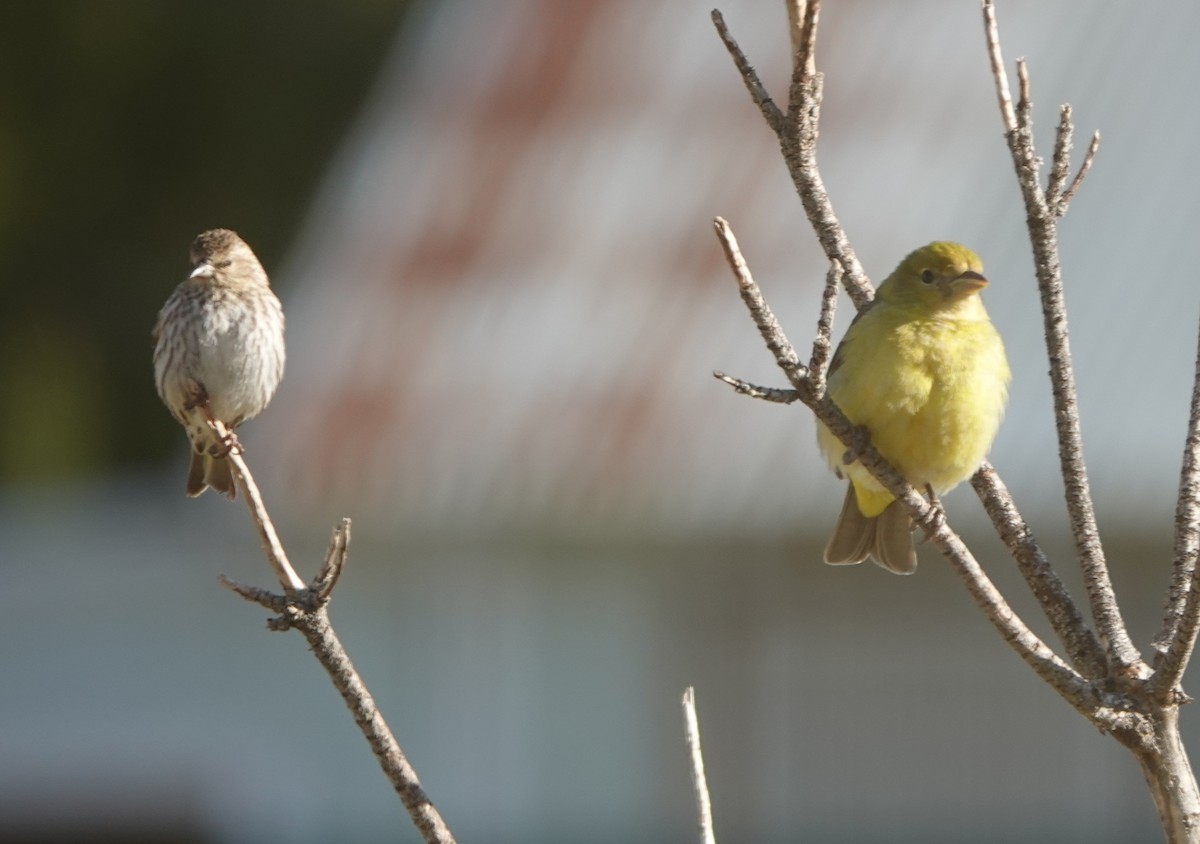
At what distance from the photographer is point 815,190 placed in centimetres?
217

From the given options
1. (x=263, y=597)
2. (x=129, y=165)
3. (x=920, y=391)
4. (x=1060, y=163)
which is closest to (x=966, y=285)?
(x=920, y=391)

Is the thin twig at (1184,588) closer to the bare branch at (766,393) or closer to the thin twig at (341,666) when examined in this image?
the bare branch at (766,393)

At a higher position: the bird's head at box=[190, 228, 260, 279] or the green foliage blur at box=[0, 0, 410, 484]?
the green foliage blur at box=[0, 0, 410, 484]

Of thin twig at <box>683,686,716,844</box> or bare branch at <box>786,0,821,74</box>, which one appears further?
bare branch at <box>786,0,821,74</box>

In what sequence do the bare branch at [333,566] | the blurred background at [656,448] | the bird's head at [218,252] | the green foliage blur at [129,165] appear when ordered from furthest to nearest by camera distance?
the green foliage blur at [129,165], the blurred background at [656,448], the bird's head at [218,252], the bare branch at [333,566]

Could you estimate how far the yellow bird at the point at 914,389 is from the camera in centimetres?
351

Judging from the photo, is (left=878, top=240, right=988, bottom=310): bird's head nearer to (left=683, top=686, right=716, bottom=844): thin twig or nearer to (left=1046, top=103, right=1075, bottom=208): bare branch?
(left=1046, top=103, right=1075, bottom=208): bare branch

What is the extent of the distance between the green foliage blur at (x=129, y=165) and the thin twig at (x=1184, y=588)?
29.8 feet

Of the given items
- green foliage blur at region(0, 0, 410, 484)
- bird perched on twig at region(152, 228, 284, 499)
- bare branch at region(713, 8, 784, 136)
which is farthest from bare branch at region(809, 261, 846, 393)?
green foliage blur at region(0, 0, 410, 484)

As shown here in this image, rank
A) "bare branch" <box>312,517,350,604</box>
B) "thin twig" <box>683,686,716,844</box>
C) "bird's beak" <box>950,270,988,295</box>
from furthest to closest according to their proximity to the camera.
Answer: "bird's beak" <box>950,270,988,295</box> → "bare branch" <box>312,517,350,604</box> → "thin twig" <box>683,686,716,844</box>

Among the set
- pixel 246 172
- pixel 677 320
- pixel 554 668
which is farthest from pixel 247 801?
pixel 246 172

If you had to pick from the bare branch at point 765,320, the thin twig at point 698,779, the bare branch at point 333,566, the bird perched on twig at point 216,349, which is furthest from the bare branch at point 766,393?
the bird perched on twig at point 216,349

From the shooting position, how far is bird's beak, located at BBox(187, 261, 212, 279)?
15.2ft

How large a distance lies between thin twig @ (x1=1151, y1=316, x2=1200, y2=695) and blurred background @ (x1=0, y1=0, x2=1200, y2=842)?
3954 millimetres
